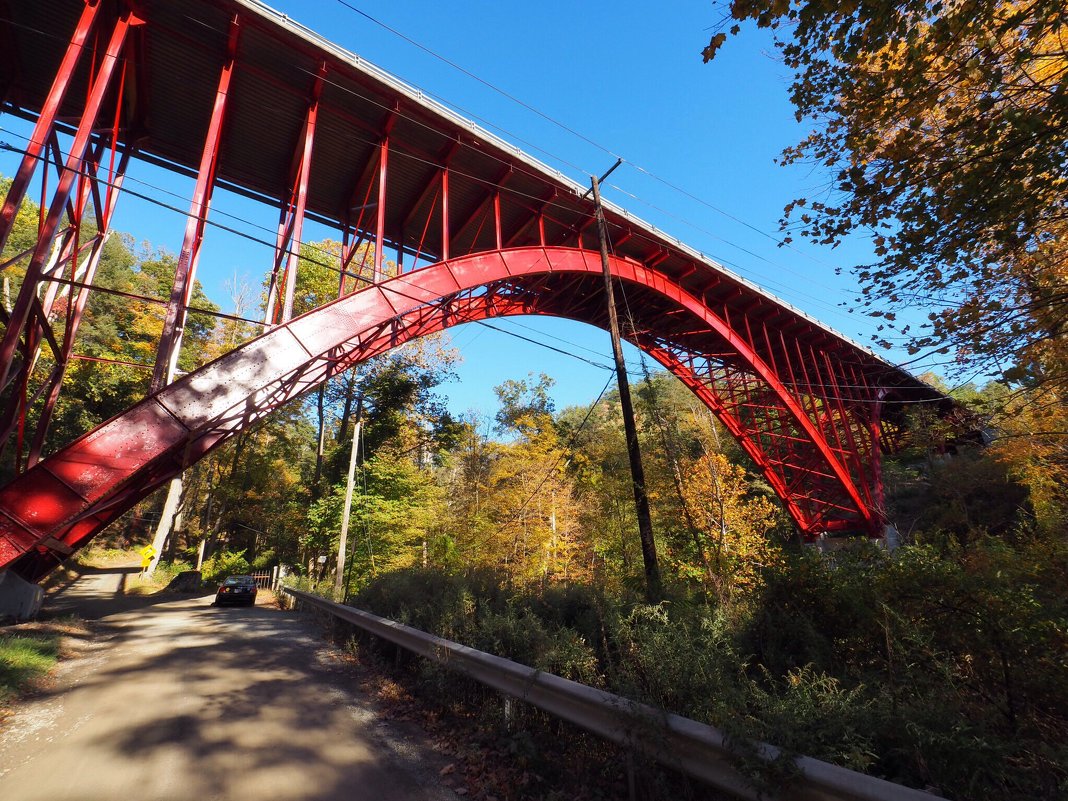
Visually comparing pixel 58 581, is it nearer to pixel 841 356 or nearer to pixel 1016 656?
pixel 1016 656

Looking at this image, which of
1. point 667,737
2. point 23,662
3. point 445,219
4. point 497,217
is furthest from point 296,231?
point 667,737

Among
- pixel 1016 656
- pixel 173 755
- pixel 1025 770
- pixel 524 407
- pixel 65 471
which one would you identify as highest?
pixel 524 407

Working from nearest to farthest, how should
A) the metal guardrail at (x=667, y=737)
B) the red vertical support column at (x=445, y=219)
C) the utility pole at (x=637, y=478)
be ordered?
the metal guardrail at (x=667, y=737), the utility pole at (x=637, y=478), the red vertical support column at (x=445, y=219)

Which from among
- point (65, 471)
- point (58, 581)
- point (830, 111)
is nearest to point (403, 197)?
point (65, 471)

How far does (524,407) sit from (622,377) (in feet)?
104

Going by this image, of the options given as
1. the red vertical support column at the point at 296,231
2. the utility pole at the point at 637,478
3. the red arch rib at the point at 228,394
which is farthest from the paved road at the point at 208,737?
the red vertical support column at the point at 296,231

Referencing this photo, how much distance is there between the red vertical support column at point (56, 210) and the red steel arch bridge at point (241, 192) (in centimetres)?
4

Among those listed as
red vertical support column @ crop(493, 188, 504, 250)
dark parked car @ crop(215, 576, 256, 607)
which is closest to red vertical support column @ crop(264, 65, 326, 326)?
red vertical support column @ crop(493, 188, 504, 250)

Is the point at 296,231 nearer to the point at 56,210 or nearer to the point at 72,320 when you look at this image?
the point at 56,210

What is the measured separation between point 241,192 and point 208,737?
12678 millimetres

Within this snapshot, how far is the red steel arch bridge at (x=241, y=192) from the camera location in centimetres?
690

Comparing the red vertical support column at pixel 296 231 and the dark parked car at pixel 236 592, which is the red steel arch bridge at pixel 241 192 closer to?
the red vertical support column at pixel 296 231

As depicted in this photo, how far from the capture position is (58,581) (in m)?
24.0

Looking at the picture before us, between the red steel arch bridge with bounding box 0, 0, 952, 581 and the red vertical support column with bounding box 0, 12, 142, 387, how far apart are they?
35 mm
